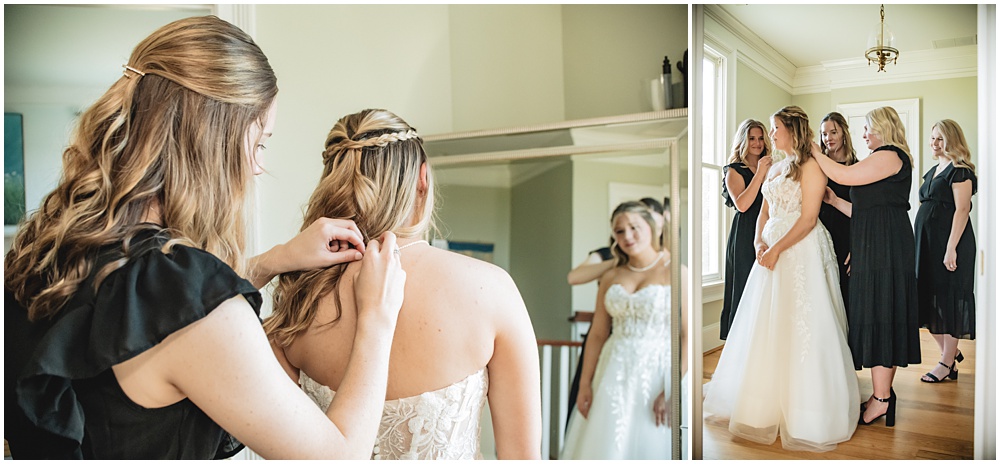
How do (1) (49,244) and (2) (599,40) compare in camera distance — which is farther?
(2) (599,40)

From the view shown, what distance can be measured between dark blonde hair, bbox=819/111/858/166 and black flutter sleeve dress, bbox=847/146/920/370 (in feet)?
0.17

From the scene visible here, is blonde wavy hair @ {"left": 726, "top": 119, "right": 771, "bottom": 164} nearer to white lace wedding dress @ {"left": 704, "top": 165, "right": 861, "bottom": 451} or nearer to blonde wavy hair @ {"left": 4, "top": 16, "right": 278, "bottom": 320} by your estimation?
white lace wedding dress @ {"left": 704, "top": 165, "right": 861, "bottom": 451}

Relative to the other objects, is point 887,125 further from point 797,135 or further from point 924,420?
point 924,420

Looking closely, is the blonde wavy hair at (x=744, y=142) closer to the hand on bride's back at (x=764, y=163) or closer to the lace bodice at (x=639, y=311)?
the hand on bride's back at (x=764, y=163)

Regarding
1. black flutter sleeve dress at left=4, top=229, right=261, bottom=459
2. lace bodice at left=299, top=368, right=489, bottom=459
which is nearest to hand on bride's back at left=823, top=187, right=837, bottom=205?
lace bodice at left=299, top=368, right=489, bottom=459

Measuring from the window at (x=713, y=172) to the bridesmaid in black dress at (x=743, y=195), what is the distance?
2 cm

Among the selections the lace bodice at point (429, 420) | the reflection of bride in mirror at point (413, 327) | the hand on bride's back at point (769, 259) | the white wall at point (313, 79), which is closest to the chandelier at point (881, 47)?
the hand on bride's back at point (769, 259)

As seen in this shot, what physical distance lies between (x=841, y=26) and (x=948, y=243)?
47 cm

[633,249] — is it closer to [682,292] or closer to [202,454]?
[682,292]

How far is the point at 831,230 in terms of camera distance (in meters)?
1.27

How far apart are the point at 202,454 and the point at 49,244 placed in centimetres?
37

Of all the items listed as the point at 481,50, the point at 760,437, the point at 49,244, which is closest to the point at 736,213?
the point at 760,437

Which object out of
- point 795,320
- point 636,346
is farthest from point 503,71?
point 795,320

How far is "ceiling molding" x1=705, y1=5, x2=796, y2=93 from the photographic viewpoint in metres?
1.32
